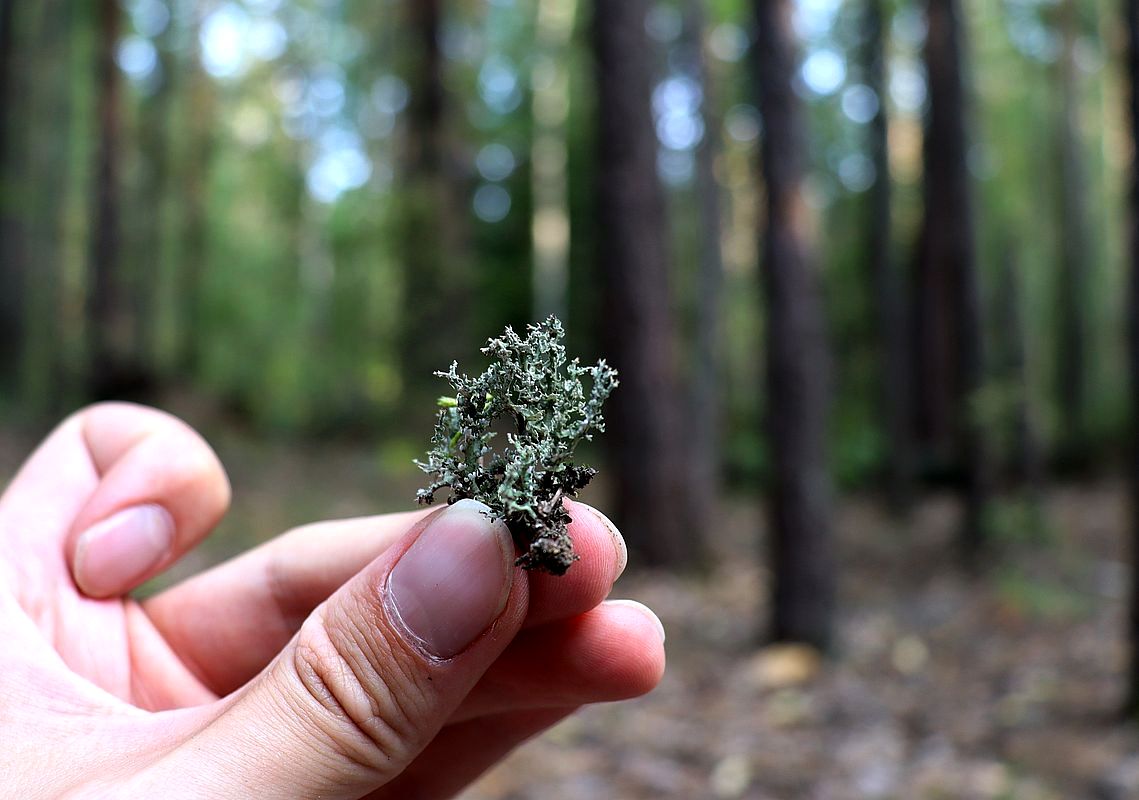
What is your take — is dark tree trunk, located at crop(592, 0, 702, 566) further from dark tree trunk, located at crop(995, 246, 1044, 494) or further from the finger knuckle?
the finger knuckle

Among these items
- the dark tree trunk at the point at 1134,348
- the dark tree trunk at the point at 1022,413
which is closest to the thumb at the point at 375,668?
the dark tree trunk at the point at 1134,348

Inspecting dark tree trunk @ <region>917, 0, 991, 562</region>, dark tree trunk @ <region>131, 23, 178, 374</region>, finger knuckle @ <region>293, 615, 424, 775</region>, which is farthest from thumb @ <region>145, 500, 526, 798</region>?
dark tree trunk @ <region>131, 23, 178, 374</region>

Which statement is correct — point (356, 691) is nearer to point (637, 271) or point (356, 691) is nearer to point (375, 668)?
point (375, 668)

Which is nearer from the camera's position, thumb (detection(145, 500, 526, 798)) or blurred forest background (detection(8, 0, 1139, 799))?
thumb (detection(145, 500, 526, 798))

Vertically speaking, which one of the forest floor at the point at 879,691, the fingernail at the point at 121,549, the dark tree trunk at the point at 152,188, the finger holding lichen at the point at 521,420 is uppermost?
the dark tree trunk at the point at 152,188

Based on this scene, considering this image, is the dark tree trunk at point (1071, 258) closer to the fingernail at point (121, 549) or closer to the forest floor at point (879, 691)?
the forest floor at point (879, 691)

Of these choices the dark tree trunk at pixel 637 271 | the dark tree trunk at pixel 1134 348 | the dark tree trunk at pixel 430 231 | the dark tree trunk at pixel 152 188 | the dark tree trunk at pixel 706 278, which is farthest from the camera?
the dark tree trunk at pixel 152 188
